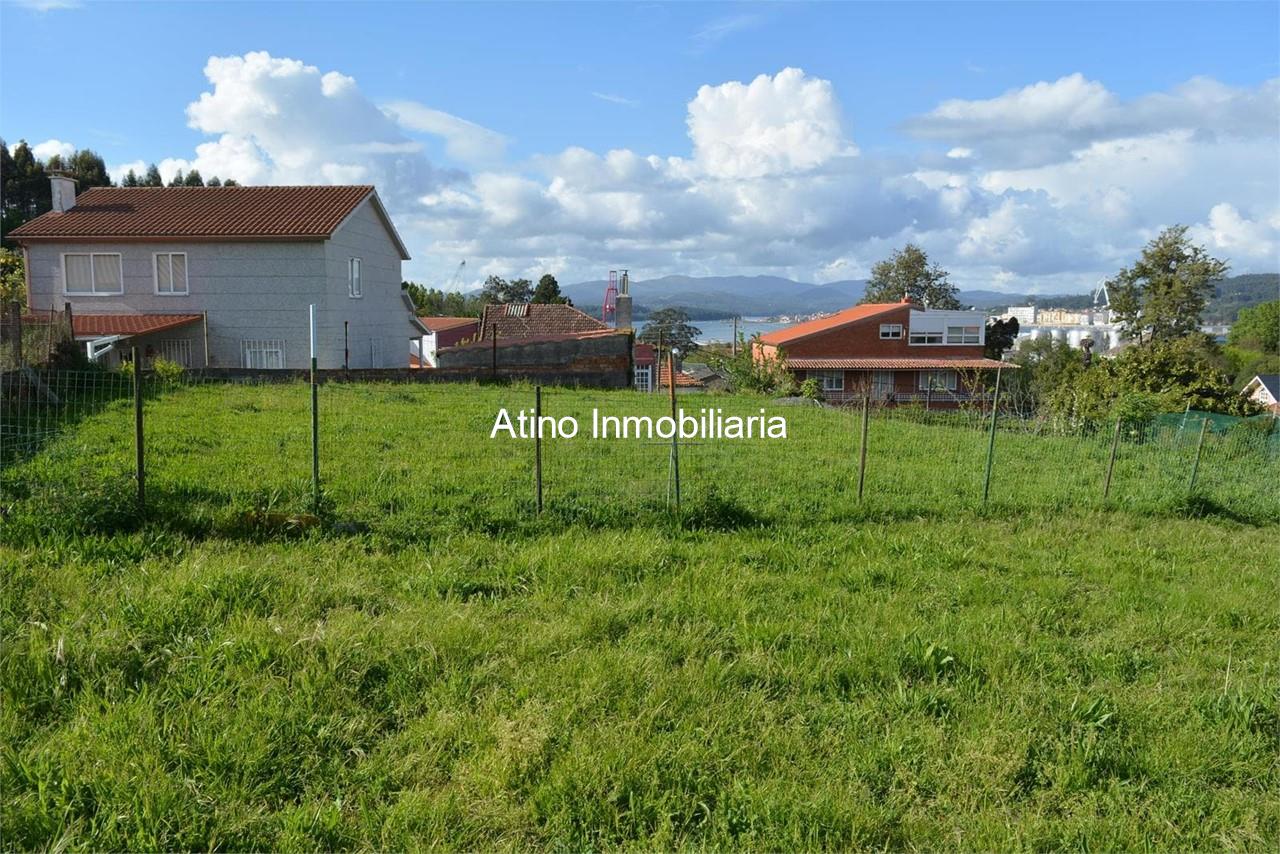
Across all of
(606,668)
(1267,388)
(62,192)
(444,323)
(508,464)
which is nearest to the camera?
(606,668)

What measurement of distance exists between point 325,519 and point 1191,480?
34.0ft

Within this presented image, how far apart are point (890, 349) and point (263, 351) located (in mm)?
34881

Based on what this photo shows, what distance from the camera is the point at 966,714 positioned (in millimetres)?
4035

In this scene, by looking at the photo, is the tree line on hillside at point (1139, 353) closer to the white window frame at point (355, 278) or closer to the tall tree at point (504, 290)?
the white window frame at point (355, 278)

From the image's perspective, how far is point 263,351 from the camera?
22.2 meters

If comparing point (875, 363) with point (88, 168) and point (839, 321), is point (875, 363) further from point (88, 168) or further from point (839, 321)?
point (88, 168)

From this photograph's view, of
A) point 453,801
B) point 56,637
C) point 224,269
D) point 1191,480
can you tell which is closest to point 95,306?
point 224,269

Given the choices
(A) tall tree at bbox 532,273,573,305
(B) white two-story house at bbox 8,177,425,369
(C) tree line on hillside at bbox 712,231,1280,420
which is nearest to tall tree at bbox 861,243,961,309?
(C) tree line on hillside at bbox 712,231,1280,420

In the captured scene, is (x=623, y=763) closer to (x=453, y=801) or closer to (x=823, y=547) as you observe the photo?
(x=453, y=801)

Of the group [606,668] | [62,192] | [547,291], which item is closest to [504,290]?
[547,291]

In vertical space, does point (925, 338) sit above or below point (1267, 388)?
above

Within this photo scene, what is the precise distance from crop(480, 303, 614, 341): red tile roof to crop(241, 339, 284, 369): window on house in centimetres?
1143

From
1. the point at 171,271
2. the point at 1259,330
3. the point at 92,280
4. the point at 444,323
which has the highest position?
the point at 1259,330

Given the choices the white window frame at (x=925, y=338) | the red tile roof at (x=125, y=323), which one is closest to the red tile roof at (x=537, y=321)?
the red tile roof at (x=125, y=323)
